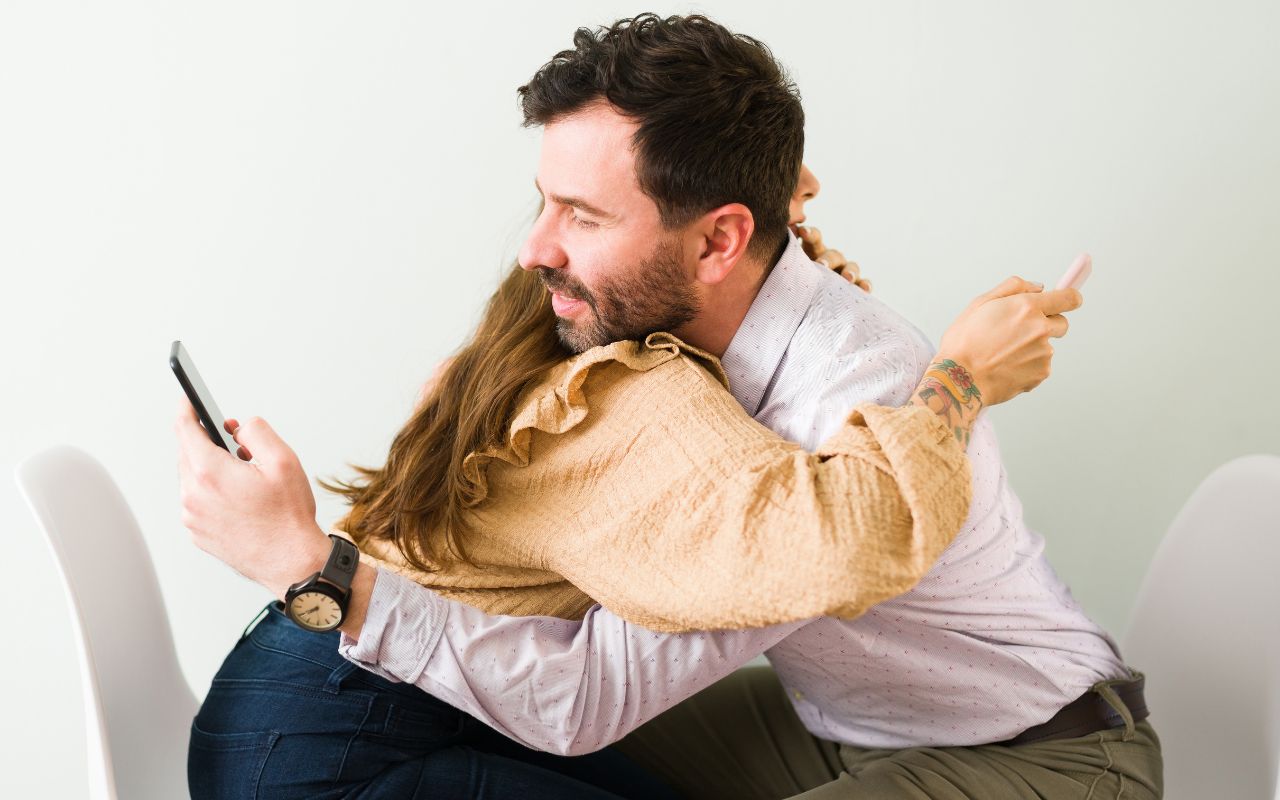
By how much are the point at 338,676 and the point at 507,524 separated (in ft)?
0.93

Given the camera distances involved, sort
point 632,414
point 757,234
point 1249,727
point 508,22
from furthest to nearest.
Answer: point 508,22, point 1249,727, point 757,234, point 632,414

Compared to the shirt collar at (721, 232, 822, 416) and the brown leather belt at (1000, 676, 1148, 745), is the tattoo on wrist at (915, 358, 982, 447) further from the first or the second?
the brown leather belt at (1000, 676, 1148, 745)

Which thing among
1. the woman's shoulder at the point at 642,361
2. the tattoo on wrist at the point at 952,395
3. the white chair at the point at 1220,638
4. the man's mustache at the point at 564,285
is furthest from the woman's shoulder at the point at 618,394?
the white chair at the point at 1220,638

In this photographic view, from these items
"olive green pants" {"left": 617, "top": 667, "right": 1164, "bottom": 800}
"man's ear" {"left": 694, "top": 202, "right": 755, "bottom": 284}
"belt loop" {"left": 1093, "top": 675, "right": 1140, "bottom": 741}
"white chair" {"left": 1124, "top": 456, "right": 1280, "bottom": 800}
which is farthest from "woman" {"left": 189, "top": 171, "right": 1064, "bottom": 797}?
"white chair" {"left": 1124, "top": 456, "right": 1280, "bottom": 800}

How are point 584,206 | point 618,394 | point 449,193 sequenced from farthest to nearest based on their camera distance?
point 449,193 → point 584,206 → point 618,394

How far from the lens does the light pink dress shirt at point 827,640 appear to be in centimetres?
123

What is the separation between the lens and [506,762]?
1.40 m

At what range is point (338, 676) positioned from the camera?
1.38 m

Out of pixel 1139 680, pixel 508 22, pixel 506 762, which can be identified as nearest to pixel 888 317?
pixel 1139 680

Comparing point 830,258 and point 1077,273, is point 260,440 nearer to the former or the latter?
point 830,258

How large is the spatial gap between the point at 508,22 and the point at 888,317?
3.53ft

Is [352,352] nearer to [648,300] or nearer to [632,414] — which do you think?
[648,300]

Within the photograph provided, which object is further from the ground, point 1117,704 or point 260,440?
point 260,440

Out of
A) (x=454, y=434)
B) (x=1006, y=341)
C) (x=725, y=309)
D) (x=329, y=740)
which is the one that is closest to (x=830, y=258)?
→ (x=725, y=309)
